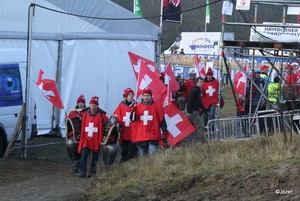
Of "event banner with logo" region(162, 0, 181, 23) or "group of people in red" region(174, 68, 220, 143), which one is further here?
"event banner with logo" region(162, 0, 181, 23)

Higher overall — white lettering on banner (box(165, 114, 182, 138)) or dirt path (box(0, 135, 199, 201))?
white lettering on banner (box(165, 114, 182, 138))

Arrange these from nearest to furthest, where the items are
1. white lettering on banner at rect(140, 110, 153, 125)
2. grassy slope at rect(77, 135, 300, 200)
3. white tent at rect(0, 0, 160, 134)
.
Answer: grassy slope at rect(77, 135, 300, 200)
white lettering on banner at rect(140, 110, 153, 125)
white tent at rect(0, 0, 160, 134)

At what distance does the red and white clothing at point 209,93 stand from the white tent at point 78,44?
2240mm

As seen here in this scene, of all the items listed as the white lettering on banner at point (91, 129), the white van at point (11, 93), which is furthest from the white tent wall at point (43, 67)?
the white lettering on banner at point (91, 129)

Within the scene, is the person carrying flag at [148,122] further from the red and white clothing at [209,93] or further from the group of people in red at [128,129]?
the red and white clothing at [209,93]

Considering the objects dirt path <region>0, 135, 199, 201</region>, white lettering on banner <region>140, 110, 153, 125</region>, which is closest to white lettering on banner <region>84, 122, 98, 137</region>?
dirt path <region>0, 135, 199, 201</region>

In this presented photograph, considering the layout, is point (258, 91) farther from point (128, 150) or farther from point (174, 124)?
point (128, 150)

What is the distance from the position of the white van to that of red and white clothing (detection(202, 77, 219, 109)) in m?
5.40

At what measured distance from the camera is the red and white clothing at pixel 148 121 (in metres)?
12.9

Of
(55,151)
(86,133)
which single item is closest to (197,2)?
(55,151)

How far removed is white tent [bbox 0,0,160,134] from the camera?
60.2 ft

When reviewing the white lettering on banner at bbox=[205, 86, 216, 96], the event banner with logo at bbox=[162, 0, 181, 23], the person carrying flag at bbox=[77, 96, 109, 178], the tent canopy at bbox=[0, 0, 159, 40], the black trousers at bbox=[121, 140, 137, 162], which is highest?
the event banner with logo at bbox=[162, 0, 181, 23]

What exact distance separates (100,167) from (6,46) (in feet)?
19.6

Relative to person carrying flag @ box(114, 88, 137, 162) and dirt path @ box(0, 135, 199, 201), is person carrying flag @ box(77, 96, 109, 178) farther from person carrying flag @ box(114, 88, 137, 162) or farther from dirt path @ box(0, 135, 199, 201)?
person carrying flag @ box(114, 88, 137, 162)
